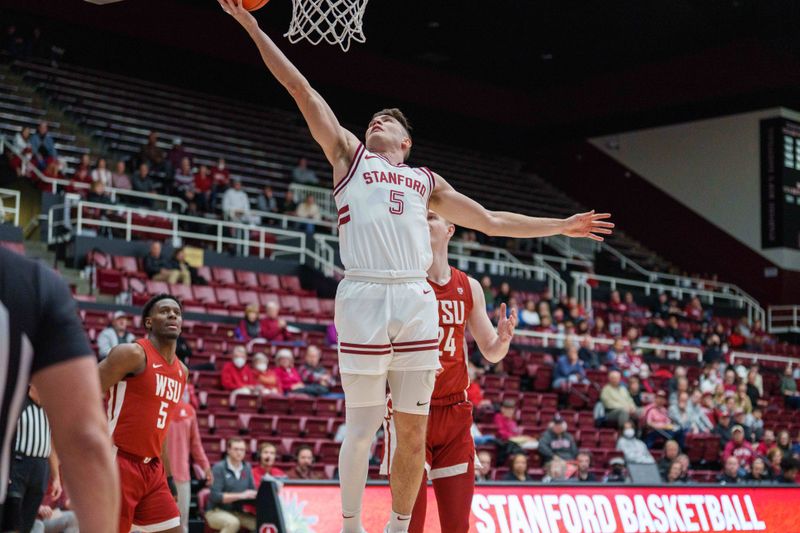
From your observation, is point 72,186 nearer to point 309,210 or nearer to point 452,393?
point 309,210

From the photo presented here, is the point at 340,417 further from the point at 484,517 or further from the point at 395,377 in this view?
the point at 395,377

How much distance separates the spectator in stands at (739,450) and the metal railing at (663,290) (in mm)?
5836

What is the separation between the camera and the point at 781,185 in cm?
2616

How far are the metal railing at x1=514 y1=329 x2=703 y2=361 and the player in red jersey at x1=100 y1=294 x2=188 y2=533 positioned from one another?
515 inches

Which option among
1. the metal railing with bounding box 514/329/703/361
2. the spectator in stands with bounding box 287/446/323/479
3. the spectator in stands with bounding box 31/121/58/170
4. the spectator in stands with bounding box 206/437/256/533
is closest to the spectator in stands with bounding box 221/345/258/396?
the spectator in stands with bounding box 287/446/323/479

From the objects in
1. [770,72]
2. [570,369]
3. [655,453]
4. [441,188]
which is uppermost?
[770,72]

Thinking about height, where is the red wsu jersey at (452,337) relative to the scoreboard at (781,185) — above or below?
below

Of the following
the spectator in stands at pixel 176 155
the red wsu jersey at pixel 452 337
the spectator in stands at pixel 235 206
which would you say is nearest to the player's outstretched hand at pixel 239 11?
the red wsu jersey at pixel 452 337

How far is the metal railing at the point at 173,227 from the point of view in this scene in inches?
693

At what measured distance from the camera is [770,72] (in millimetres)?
26469

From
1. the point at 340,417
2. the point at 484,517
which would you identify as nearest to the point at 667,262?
the point at 340,417

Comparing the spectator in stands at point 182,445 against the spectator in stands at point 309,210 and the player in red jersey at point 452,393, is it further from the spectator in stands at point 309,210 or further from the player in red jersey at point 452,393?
the spectator in stands at point 309,210

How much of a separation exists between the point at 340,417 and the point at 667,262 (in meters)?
19.0

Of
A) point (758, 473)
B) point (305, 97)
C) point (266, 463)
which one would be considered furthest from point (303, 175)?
point (305, 97)
